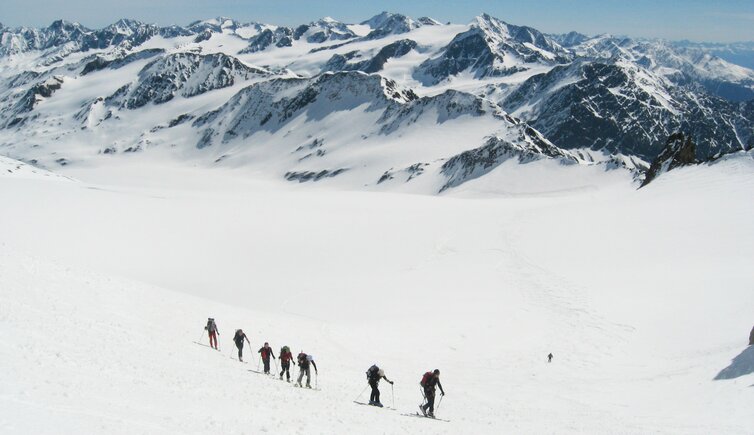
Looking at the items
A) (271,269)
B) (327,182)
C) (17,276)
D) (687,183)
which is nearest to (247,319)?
(17,276)

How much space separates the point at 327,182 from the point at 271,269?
102611 mm

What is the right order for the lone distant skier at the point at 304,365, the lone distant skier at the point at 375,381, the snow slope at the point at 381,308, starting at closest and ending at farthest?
1. the snow slope at the point at 381,308
2. the lone distant skier at the point at 375,381
3. the lone distant skier at the point at 304,365

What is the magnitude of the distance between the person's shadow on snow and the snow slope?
3.2 inches

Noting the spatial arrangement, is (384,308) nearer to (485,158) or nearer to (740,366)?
(740,366)

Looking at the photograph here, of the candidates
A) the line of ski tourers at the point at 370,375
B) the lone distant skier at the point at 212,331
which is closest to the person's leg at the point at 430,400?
the line of ski tourers at the point at 370,375

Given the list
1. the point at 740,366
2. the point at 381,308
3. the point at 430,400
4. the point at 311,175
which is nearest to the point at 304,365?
the point at 430,400

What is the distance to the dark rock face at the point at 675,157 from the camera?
81.6 metres

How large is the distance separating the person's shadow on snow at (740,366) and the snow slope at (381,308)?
0.08m

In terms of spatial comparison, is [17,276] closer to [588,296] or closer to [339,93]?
[588,296]

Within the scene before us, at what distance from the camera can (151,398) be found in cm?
1467

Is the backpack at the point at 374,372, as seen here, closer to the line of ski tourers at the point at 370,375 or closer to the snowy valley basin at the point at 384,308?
the line of ski tourers at the point at 370,375

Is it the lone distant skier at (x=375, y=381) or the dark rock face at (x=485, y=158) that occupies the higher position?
the dark rock face at (x=485, y=158)

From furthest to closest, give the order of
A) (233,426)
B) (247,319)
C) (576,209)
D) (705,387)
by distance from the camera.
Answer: (576,209)
(247,319)
(705,387)
(233,426)

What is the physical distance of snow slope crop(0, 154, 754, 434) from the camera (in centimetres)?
1627
